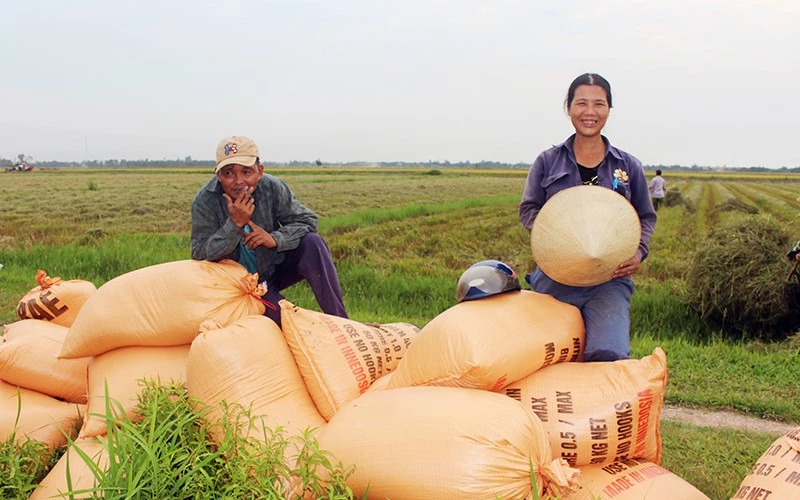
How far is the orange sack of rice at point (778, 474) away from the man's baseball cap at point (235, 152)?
92.8 inches

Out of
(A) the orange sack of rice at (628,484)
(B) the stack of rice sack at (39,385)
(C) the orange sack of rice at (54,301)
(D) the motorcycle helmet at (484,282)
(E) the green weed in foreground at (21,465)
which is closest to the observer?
(A) the orange sack of rice at (628,484)

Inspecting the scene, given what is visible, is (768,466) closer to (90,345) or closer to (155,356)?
(155,356)

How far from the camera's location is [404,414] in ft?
6.47

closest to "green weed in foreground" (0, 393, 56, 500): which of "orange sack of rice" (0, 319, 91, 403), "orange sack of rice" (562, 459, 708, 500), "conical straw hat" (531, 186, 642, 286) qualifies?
"orange sack of rice" (0, 319, 91, 403)

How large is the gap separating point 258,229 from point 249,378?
997 millimetres

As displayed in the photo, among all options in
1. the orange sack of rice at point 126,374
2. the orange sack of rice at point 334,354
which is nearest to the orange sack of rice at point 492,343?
the orange sack of rice at point 334,354

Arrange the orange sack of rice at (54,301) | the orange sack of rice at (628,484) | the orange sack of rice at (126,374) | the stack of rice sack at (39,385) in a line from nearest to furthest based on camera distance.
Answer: the orange sack of rice at (628,484)
the orange sack of rice at (126,374)
the stack of rice sack at (39,385)
the orange sack of rice at (54,301)

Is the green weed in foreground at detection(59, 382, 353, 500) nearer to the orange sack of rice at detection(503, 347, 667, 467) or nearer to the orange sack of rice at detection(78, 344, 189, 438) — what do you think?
the orange sack of rice at detection(78, 344, 189, 438)

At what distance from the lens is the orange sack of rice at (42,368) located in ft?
9.85

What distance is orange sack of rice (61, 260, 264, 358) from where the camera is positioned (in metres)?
2.71

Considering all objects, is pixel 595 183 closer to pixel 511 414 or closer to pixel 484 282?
pixel 484 282

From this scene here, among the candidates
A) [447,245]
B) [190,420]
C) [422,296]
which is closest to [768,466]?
[190,420]

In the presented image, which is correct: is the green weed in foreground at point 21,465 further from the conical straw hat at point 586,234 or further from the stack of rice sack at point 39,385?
the conical straw hat at point 586,234

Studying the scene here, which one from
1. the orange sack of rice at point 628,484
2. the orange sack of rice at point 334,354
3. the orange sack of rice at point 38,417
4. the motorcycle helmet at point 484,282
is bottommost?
the orange sack of rice at point 38,417
